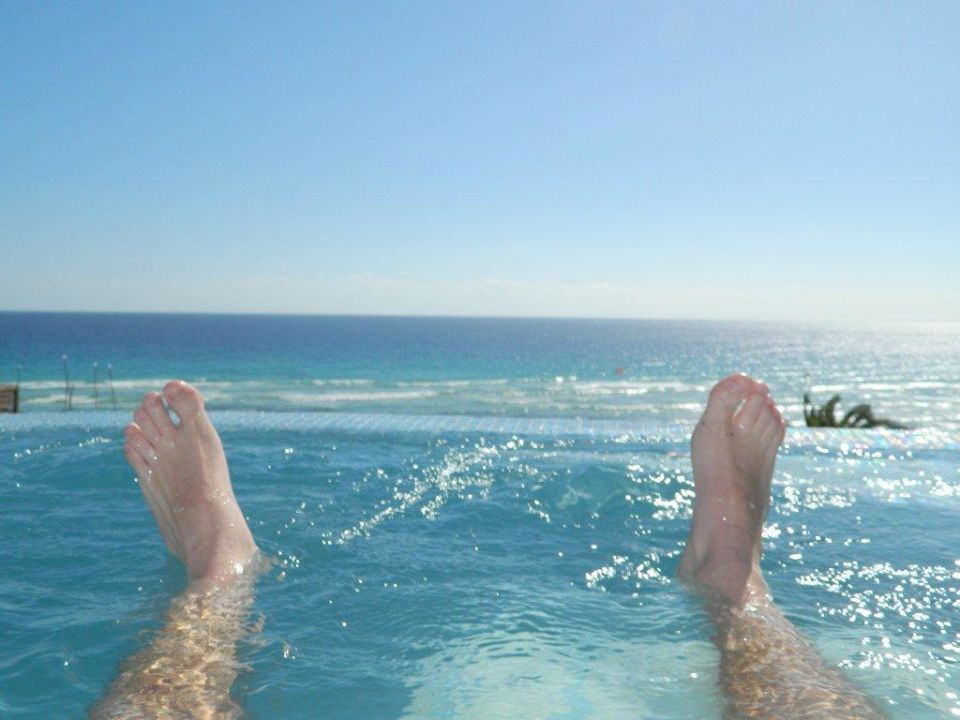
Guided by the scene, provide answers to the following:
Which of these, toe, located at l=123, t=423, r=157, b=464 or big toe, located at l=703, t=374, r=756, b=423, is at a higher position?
big toe, located at l=703, t=374, r=756, b=423

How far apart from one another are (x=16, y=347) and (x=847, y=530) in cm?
5024

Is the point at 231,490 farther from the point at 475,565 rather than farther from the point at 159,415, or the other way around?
the point at 475,565

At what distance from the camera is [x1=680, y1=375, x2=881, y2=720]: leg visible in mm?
1547

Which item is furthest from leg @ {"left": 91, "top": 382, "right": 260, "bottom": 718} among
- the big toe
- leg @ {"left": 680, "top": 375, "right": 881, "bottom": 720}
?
the big toe

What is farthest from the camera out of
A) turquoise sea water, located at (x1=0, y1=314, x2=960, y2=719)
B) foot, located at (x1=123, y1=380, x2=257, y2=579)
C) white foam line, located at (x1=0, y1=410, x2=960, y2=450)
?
white foam line, located at (x1=0, y1=410, x2=960, y2=450)

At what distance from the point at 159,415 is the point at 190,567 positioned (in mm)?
590

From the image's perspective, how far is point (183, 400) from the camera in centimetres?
268

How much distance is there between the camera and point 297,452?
14.9 ft

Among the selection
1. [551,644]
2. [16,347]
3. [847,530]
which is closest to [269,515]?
[551,644]

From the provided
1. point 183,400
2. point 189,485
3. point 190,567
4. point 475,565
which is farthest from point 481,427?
point 190,567

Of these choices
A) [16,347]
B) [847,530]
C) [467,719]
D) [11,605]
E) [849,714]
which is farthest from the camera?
[16,347]

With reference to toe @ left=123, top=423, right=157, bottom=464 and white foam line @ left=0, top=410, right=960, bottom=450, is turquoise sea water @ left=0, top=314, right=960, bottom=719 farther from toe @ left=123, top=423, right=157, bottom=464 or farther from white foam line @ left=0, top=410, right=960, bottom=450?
toe @ left=123, top=423, right=157, bottom=464

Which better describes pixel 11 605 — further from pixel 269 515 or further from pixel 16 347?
pixel 16 347

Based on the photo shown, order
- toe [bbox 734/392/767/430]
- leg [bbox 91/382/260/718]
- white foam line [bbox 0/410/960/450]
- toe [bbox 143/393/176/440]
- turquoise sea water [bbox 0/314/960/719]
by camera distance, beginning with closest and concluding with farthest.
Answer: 1. leg [bbox 91/382/260/718]
2. turquoise sea water [bbox 0/314/960/719]
3. toe [bbox 734/392/767/430]
4. toe [bbox 143/393/176/440]
5. white foam line [bbox 0/410/960/450]
